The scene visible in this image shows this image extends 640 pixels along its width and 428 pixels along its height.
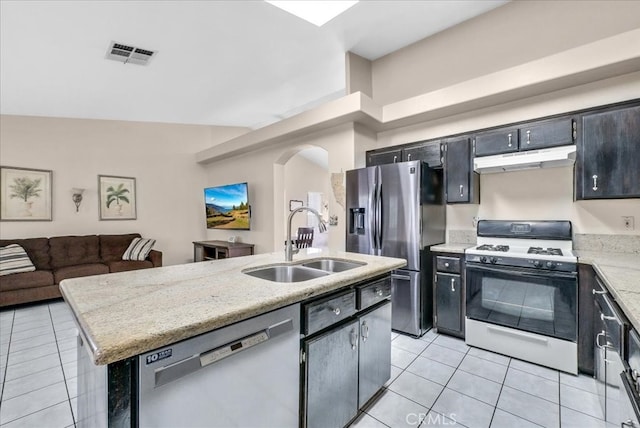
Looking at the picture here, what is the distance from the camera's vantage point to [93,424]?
101cm

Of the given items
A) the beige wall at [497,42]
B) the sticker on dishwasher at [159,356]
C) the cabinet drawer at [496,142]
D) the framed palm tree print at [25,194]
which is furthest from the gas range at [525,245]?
the framed palm tree print at [25,194]

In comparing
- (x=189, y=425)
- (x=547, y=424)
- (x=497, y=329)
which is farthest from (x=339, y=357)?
(x=497, y=329)

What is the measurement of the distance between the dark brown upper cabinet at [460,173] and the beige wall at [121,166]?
473 cm

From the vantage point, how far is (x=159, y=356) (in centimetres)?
86

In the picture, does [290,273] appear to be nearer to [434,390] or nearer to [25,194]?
[434,390]

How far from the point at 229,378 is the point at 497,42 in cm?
373

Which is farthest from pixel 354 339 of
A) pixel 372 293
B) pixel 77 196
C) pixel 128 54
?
pixel 77 196

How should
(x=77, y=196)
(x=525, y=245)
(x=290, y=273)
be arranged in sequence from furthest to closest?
(x=77, y=196) → (x=525, y=245) → (x=290, y=273)

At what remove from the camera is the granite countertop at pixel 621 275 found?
1196 millimetres

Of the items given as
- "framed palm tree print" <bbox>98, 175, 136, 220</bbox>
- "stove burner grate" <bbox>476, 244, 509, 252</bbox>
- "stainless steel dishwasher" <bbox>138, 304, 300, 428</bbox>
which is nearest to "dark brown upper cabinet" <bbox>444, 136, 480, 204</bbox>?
"stove burner grate" <bbox>476, 244, 509, 252</bbox>

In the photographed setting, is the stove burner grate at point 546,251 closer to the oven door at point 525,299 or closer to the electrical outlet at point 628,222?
the oven door at point 525,299

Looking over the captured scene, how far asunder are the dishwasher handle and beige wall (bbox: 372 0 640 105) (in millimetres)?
3330

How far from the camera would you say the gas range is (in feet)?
7.61

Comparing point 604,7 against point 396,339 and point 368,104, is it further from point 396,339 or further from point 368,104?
point 396,339
